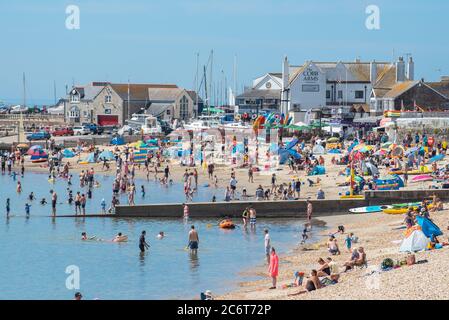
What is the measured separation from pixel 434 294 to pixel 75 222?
2165 centimetres

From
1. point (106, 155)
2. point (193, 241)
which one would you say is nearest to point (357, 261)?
point (193, 241)

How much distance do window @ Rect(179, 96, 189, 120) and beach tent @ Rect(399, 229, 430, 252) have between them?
7104 centimetres

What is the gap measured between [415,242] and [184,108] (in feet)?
237

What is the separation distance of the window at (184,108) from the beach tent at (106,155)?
104 ft

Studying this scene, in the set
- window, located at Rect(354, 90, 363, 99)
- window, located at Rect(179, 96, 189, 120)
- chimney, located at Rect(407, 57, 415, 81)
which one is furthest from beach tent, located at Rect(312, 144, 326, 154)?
window, located at Rect(179, 96, 189, 120)

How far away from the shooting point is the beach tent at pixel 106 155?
62.4 meters

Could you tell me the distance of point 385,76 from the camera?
3083 inches

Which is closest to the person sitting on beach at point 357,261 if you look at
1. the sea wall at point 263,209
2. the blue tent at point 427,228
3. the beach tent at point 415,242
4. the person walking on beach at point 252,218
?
the beach tent at point 415,242

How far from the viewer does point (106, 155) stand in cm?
6275

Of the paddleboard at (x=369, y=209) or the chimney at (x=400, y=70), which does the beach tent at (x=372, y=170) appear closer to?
the paddleboard at (x=369, y=209)

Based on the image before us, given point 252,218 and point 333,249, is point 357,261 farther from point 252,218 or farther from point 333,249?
point 252,218
